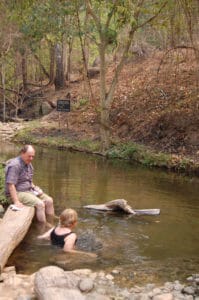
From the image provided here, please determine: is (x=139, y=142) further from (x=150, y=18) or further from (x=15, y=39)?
(x=15, y=39)

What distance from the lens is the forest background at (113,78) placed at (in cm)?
1856

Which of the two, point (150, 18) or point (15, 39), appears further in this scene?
point (15, 39)

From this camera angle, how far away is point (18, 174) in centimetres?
978

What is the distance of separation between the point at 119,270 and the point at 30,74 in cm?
3101

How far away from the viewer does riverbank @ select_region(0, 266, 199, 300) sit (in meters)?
6.43

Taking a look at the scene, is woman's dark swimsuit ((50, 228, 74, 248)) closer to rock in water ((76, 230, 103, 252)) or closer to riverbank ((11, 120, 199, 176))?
rock in water ((76, 230, 103, 252))

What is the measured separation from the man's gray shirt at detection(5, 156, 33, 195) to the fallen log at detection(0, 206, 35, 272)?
0.57m

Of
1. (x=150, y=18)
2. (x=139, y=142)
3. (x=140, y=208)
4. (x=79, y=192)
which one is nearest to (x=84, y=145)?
(x=139, y=142)

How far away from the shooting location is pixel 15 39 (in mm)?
30844

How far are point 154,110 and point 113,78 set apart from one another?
2.25 metres

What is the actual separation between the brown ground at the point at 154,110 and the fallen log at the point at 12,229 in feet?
31.7

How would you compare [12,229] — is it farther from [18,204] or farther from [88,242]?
[88,242]

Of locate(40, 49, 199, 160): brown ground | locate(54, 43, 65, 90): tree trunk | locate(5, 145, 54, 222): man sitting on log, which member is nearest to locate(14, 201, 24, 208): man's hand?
locate(5, 145, 54, 222): man sitting on log

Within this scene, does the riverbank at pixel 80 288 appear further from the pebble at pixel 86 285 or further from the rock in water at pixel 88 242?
the rock in water at pixel 88 242
